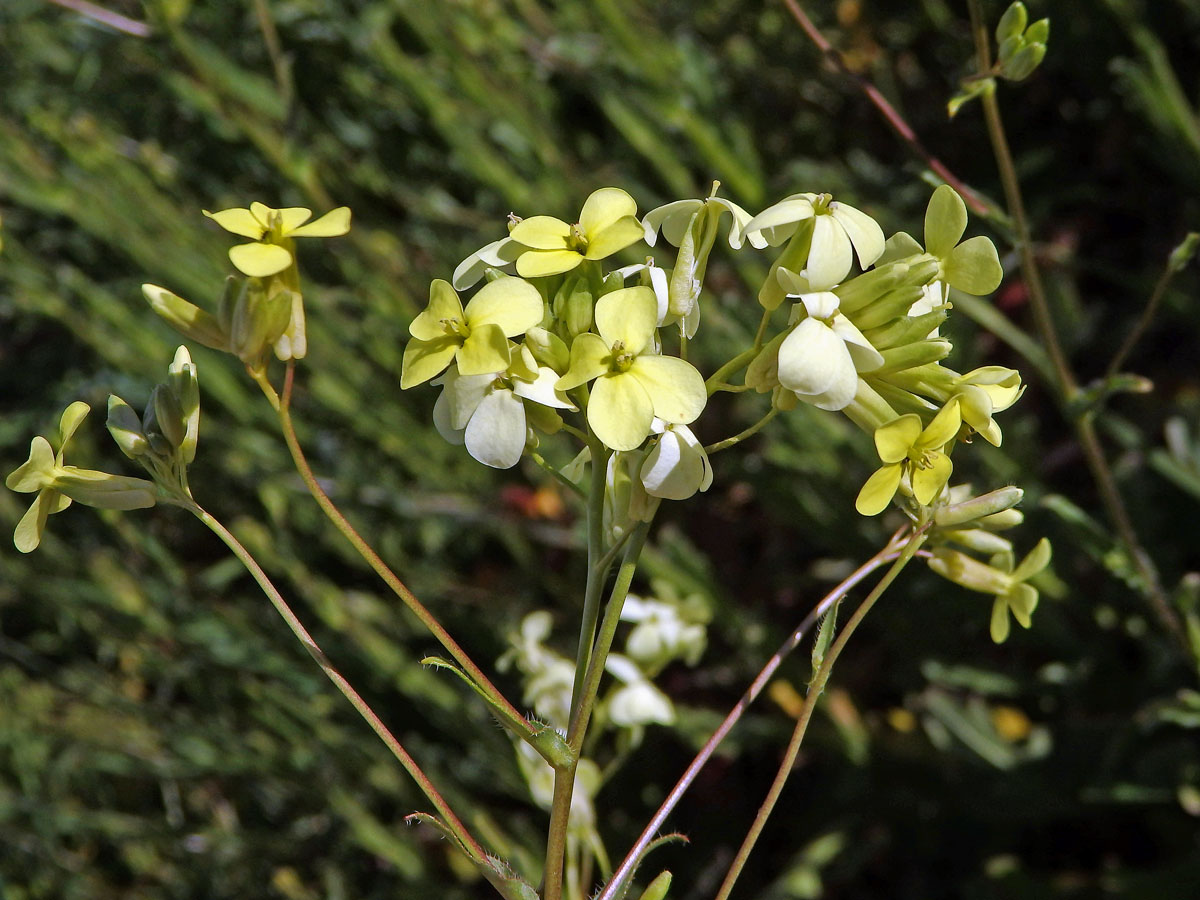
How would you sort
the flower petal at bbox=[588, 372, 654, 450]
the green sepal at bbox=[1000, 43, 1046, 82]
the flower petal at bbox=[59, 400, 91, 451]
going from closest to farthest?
1. the flower petal at bbox=[588, 372, 654, 450]
2. the flower petal at bbox=[59, 400, 91, 451]
3. the green sepal at bbox=[1000, 43, 1046, 82]

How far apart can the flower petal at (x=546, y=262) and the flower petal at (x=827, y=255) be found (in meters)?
0.11

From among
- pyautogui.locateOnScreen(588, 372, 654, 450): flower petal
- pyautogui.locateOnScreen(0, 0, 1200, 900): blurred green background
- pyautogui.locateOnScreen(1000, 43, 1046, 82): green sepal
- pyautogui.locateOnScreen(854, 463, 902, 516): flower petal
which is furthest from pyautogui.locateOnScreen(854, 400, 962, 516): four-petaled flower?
pyautogui.locateOnScreen(0, 0, 1200, 900): blurred green background

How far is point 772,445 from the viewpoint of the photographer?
126cm

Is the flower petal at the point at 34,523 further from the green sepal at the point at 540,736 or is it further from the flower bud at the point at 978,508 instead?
the flower bud at the point at 978,508

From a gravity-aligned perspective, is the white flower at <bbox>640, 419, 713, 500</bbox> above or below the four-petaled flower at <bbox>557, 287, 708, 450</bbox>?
below

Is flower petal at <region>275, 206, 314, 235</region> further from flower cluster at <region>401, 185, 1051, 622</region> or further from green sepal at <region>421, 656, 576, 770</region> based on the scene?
green sepal at <region>421, 656, 576, 770</region>

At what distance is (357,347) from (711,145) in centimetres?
61

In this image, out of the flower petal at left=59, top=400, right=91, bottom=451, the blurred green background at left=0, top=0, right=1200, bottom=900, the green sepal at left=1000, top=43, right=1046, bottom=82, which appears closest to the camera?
the flower petal at left=59, top=400, right=91, bottom=451

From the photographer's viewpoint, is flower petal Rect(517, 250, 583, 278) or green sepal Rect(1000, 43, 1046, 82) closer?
flower petal Rect(517, 250, 583, 278)

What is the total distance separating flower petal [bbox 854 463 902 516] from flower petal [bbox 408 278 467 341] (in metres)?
0.22

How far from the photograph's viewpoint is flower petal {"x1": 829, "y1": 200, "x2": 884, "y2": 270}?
0.51 m

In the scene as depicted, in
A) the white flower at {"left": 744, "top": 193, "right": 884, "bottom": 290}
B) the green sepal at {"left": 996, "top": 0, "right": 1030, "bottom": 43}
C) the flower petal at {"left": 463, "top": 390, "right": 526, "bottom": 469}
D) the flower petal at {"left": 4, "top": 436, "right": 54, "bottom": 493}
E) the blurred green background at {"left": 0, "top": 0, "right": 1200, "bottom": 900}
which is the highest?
the green sepal at {"left": 996, "top": 0, "right": 1030, "bottom": 43}

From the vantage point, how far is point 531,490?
1.54 m

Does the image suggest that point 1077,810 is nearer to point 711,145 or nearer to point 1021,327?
point 1021,327
